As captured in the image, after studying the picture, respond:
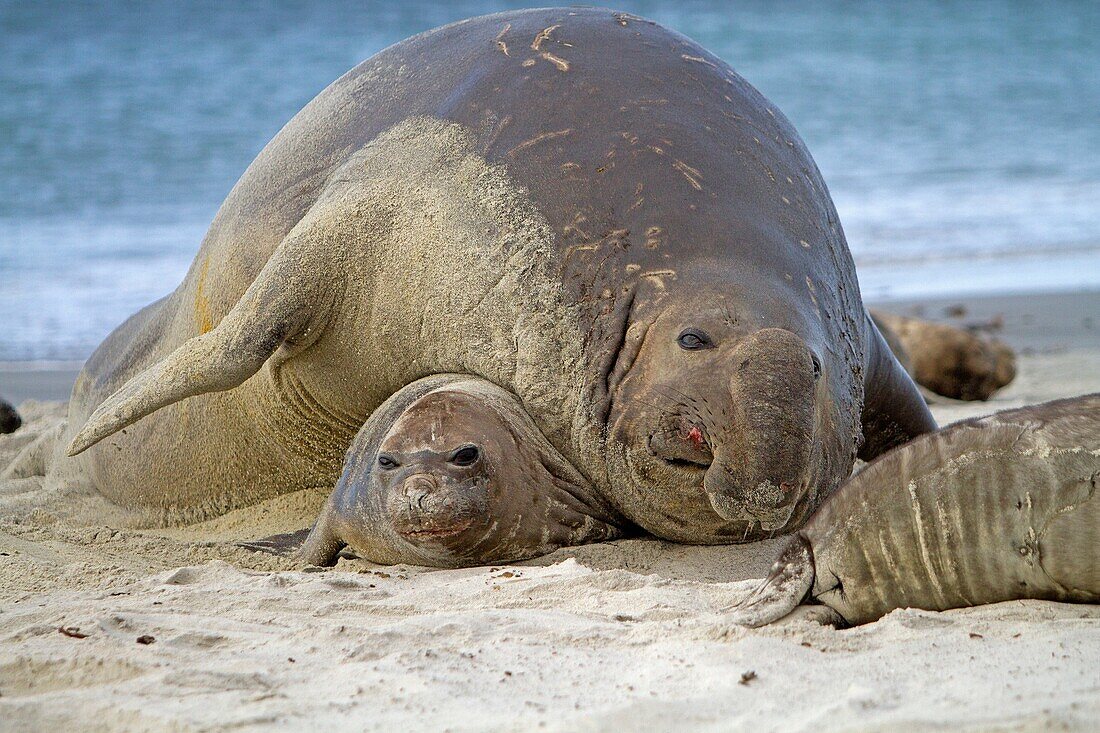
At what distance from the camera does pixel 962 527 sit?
9.57 feet

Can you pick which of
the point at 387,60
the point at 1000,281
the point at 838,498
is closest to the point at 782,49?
the point at 1000,281

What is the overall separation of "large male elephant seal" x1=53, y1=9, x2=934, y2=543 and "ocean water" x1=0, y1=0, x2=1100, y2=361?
4.86 meters

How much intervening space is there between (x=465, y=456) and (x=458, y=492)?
0.10 metres

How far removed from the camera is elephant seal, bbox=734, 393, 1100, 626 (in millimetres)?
2836

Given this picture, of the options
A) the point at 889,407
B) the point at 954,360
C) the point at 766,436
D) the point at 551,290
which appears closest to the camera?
the point at 766,436

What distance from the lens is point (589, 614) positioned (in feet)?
10.2

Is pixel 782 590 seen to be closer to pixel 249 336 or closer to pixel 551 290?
pixel 551 290

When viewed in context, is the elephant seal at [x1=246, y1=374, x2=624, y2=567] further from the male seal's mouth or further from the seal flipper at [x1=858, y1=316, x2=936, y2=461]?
the seal flipper at [x1=858, y1=316, x2=936, y2=461]

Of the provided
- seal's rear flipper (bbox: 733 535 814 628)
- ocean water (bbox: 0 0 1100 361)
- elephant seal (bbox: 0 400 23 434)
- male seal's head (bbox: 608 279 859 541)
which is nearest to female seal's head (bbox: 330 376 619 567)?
male seal's head (bbox: 608 279 859 541)

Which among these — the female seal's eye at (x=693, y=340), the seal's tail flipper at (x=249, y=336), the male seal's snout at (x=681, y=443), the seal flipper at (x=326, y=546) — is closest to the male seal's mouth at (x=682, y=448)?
the male seal's snout at (x=681, y=443)

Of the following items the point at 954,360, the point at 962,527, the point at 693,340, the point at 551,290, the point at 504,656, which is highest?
the point at 551,290

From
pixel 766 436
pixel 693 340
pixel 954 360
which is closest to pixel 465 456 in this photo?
pixel 693 340

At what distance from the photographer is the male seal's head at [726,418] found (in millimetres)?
3436

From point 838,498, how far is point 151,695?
58.8 inches
